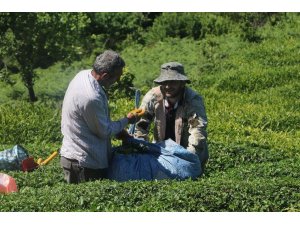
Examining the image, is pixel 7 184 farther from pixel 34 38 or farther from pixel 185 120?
pixel 34 38

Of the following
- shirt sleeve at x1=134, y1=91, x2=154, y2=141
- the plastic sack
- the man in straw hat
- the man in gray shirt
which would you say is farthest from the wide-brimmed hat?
the plastic sack

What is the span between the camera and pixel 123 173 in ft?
26.1

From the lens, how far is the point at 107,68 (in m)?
7.51

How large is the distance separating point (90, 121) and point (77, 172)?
0.58 metres

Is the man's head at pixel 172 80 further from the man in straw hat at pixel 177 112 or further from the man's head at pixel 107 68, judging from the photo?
the man's head at pixel 107 68

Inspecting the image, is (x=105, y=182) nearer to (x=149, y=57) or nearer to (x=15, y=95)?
(x=15, y=95)

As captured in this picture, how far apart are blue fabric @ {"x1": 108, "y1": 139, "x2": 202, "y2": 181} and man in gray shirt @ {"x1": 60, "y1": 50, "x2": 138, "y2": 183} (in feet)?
0.54

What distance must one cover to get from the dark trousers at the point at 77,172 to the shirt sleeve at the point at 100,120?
366 mm

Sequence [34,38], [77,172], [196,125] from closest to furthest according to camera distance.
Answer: [77,172], [196,125], [34,38]

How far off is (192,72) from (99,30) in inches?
173

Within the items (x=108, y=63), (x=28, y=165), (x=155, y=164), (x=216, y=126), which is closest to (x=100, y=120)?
(x=108, y=63)

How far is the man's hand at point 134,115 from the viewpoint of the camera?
25.7 feet

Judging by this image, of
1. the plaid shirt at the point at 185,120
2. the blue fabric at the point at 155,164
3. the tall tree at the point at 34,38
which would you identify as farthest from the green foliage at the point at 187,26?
the blue fabric at the point at 155,164
